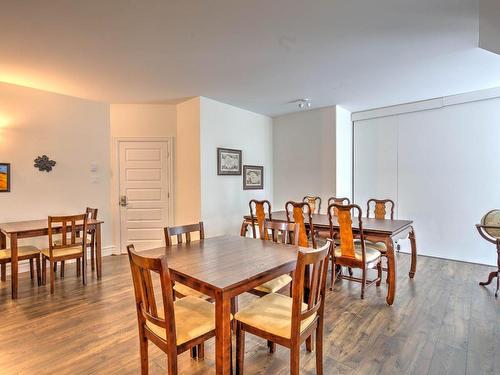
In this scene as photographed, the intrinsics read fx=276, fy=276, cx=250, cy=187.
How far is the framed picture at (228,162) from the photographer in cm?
459

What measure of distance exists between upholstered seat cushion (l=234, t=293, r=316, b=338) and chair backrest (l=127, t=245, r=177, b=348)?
0.46m

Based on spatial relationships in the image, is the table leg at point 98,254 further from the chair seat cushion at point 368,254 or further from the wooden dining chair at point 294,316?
the chair seat cushion at point 368,254

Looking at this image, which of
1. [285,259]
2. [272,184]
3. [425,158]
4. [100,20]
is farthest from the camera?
[272,184]

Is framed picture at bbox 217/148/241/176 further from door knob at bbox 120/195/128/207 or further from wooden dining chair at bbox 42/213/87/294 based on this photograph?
wooden dining chair at bbox 42/213/87/294

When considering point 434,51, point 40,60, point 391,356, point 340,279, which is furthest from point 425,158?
point 40,60

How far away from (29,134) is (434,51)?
5059mm


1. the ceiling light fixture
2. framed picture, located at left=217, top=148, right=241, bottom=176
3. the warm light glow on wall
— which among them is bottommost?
framed picture, located at left=217, top=148, right=241, bottom=176

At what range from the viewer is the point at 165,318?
1376mm

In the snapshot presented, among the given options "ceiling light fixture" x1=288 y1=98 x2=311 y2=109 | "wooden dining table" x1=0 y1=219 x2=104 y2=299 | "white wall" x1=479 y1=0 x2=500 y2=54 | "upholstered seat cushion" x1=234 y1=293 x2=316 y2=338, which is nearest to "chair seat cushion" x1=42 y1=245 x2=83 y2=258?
"wooden dining table" x1=0 y1=219 x2=104 y2=299

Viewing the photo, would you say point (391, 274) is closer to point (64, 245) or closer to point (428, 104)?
point (428, 104)

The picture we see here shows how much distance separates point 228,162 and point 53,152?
2.59 m

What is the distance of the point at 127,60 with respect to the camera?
2.95 meters

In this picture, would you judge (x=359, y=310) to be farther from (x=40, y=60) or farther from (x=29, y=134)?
(x=29, y=134)

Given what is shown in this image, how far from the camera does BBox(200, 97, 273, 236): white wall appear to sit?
438 centimetres
